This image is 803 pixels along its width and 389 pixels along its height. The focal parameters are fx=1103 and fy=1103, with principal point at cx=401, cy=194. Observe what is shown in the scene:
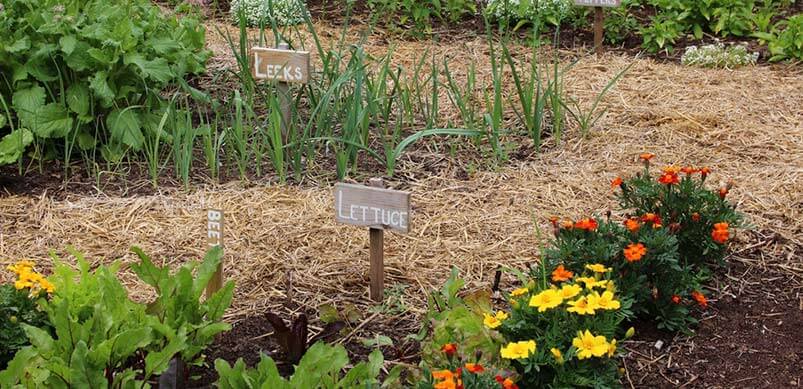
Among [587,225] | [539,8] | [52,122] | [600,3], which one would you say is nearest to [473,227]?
[587,225]

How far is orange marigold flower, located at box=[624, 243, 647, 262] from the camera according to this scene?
10.1ft

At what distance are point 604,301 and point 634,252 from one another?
0.36 meters

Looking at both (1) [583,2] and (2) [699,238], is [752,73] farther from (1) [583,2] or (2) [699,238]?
(2) [699,238]

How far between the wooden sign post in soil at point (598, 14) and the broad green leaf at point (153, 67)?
241 cm

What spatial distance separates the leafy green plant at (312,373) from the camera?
103 inches

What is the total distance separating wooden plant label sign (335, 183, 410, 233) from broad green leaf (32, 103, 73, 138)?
1.72 metres

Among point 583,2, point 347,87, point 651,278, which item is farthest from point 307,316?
point 583,2

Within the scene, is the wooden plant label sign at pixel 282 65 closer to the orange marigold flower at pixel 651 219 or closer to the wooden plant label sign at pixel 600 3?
the orange marigold flower at pixel 651 219

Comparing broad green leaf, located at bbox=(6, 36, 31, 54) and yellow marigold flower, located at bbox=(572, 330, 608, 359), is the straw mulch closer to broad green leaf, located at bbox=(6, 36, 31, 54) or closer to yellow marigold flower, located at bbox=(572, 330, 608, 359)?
broad green leaf, located at bbox=(6, 36, 31, 54)

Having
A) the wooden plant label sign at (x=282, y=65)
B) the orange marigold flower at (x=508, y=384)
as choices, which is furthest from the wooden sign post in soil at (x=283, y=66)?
the orange marigold flower at (x=508, y=384)

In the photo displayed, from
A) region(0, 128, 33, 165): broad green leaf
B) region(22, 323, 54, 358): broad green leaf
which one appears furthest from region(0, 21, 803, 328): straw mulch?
region(22, 323, 54, 358): broad green leaf

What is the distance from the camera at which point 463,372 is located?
102 inches

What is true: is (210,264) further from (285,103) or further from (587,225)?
(285,103)

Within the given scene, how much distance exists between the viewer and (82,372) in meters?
2.62
